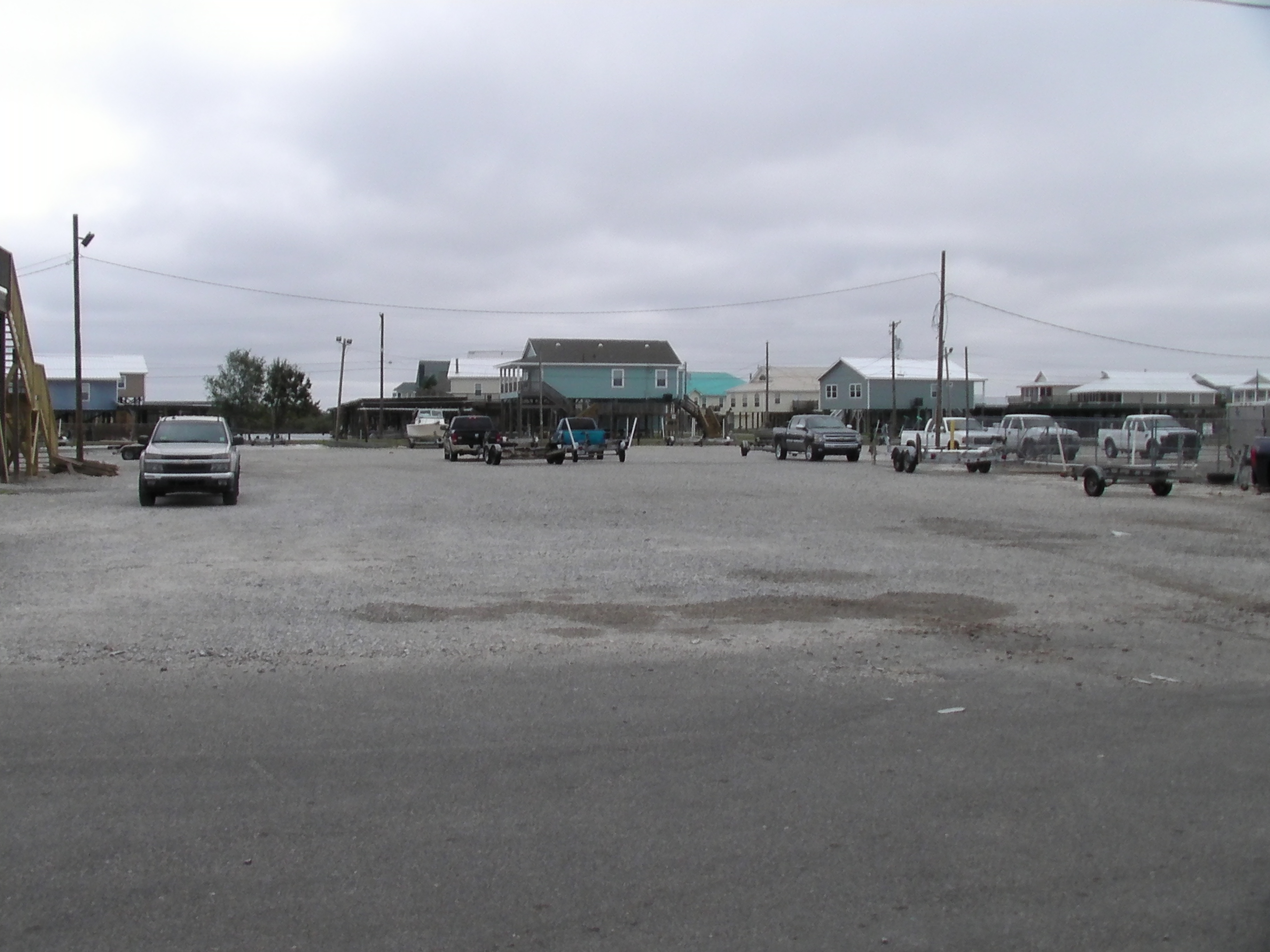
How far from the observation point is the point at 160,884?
4812 mm

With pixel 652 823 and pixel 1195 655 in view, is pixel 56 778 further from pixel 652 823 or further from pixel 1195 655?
pixel 1195 655

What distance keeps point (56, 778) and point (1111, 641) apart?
7.87 m

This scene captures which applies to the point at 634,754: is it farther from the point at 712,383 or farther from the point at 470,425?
the point at 712,383

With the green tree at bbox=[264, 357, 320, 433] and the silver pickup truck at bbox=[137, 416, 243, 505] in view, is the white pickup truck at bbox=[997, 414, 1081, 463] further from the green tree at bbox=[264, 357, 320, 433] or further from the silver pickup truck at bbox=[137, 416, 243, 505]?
the green tree at bbox=[264, 357, 320, 433]

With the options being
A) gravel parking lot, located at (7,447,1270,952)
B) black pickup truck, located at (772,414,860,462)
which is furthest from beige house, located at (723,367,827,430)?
gravel parking lot, located at (7,447,1270,952)

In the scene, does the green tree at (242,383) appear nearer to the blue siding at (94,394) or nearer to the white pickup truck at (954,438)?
the blue siding at (94,394)

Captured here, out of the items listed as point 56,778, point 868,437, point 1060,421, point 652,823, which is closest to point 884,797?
point 652,823

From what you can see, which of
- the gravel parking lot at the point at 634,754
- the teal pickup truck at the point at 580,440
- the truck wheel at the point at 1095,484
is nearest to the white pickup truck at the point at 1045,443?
the truck wheel at the point at 1095,484

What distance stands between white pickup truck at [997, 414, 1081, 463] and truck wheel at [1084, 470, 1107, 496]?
288 inches

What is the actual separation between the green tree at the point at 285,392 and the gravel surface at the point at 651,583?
2777 inches

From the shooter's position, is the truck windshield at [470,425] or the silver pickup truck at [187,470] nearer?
the silver pickup truck at [187,470]

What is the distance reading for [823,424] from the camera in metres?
46.9

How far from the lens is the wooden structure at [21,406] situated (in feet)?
101

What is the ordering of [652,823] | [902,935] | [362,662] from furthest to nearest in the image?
1. [362,662]
2. [652,823]
3. [902,935]
